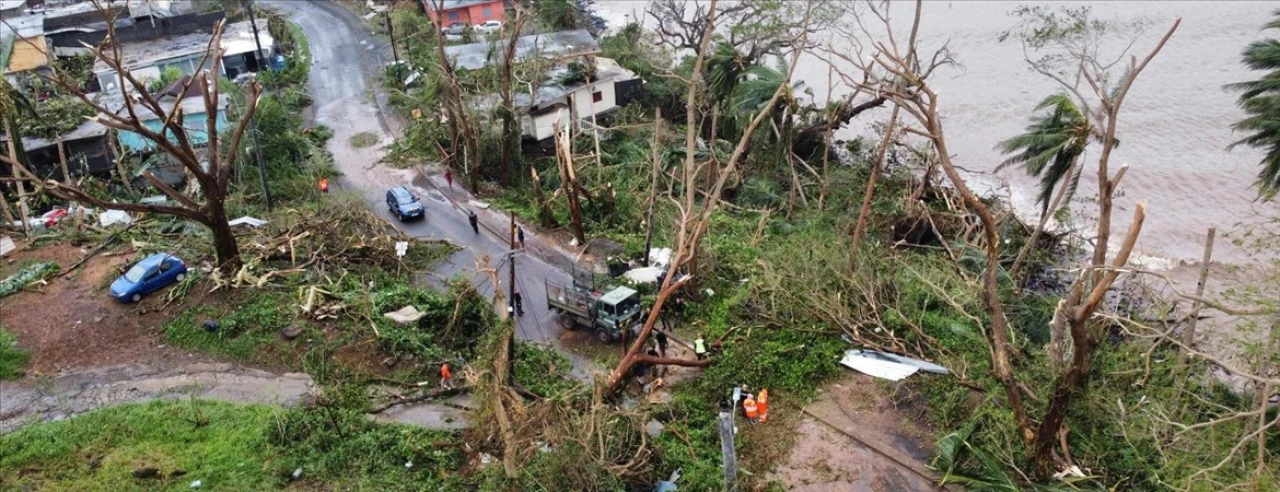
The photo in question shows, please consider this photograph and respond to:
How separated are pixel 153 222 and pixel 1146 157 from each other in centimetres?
3342

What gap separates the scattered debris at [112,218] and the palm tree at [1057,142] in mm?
24675

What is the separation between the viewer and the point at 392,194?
86.2ft

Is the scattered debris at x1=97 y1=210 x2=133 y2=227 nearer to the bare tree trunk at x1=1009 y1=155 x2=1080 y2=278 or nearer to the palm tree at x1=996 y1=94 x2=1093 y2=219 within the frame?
the bare tree trunk at x1=1009 y1=155 x2=1080 y2=278

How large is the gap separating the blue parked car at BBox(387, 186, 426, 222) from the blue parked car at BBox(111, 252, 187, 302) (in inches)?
273

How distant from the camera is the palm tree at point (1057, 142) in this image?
18.8 meters

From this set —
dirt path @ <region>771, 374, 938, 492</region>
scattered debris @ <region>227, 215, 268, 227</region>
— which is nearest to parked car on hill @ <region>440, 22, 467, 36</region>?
scattered debris @ <region>227, 215, 268, 227</region>

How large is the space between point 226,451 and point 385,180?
642 inches

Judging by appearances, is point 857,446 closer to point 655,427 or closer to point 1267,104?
point 655,427

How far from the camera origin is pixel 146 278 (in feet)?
63.5

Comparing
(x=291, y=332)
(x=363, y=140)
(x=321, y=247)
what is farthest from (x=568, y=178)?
(x=363, y=140)

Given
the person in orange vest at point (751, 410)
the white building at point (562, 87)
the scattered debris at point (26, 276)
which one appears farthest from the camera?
the white building at point (562, 87)

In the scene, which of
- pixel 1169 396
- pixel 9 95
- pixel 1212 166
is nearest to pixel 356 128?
pixel 9 95

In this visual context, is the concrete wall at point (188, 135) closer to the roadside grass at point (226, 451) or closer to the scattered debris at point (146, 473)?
the roadside grass at point (226, 451)

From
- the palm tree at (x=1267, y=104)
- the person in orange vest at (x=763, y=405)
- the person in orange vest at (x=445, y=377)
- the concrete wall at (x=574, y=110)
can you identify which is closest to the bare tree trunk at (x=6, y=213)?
the concrete wall at (x=574, y=110)
